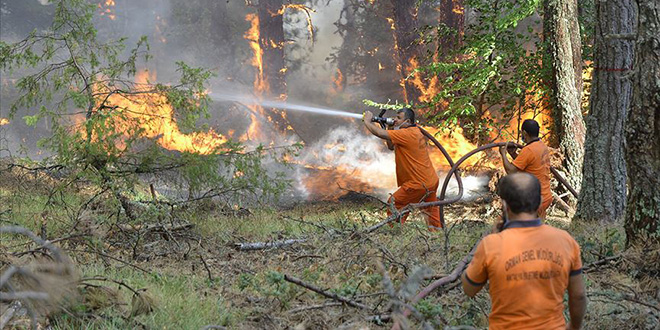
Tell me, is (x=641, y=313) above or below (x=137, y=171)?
below

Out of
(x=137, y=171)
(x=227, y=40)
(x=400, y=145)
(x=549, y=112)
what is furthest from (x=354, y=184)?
(x=227, y=40)

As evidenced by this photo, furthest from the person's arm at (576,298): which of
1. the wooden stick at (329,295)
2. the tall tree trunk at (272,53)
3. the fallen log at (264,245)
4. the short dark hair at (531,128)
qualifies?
the tall tree trunk at (272,53)

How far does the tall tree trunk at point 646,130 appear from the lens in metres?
4.59

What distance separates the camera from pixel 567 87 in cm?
1000

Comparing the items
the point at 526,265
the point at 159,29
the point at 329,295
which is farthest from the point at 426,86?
the point at 526,265

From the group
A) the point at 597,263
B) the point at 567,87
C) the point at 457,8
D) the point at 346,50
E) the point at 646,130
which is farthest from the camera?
the point at 346,50

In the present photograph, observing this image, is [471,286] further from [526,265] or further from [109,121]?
[109,121]

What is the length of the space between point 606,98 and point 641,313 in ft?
15.2

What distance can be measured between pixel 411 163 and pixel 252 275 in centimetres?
322

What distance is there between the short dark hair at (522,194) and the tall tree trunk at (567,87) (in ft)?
25.4

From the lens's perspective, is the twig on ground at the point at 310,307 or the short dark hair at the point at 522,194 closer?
the short dark hair at the point at 522,194

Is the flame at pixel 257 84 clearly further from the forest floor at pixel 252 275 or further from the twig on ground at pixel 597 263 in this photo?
the twig on ground at pixel 597 263

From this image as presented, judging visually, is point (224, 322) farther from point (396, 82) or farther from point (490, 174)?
point (396, 82)

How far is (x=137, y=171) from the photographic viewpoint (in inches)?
292
